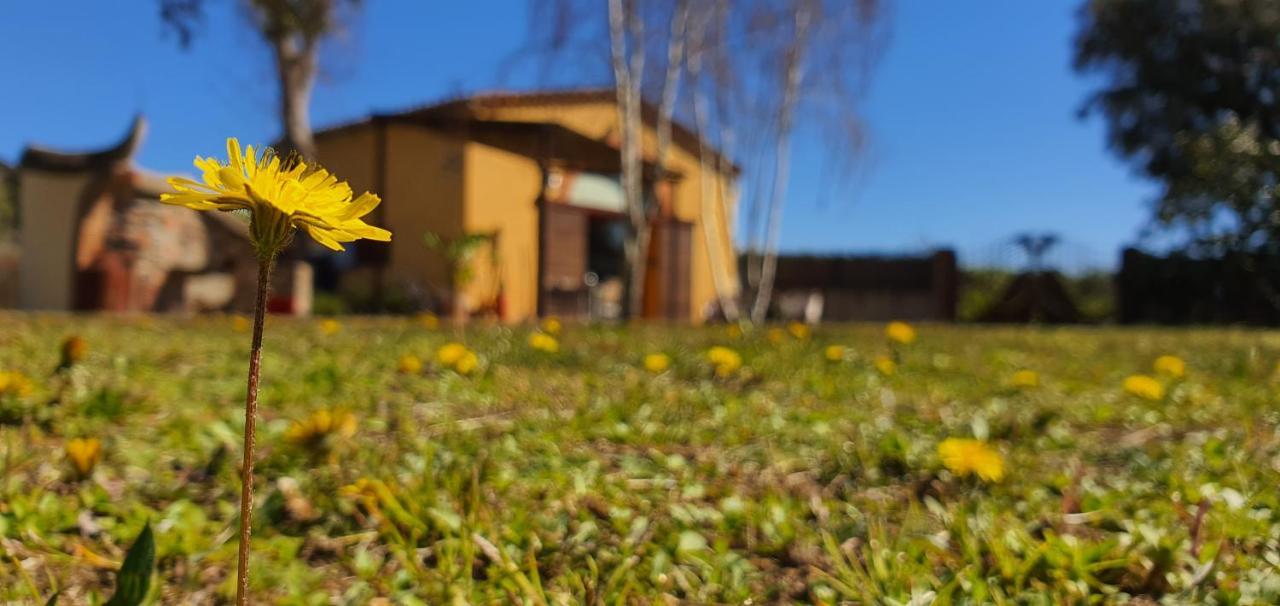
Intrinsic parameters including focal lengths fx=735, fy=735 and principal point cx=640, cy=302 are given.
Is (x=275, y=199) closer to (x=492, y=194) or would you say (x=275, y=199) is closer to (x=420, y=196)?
(x=492, y=194)

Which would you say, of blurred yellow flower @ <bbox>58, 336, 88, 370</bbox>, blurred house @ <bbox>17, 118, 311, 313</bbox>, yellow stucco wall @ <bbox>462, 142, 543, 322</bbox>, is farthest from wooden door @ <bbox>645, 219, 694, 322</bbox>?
blurred yellow flower @ <bbox>58, 336, 88, 370</bbox>

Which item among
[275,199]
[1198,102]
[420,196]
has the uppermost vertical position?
[1198,102]

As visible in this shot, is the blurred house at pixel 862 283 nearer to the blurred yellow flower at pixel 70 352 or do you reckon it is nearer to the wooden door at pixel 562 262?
the wooden door at pixel 562 262

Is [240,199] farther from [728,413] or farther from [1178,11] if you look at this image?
[1178,11]

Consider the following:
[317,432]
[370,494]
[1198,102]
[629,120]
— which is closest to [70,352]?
[317,432]

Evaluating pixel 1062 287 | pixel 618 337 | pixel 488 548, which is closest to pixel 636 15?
pixel 618 337

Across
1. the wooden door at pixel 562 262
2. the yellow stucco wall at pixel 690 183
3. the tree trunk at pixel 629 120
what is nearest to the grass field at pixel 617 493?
the tree trunk at pixel 629 120
